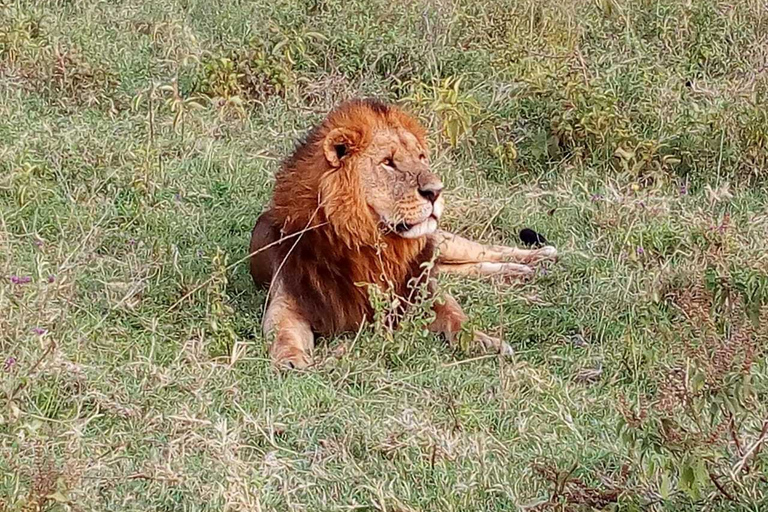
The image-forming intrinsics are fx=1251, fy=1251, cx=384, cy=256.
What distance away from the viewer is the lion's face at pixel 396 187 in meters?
4.40

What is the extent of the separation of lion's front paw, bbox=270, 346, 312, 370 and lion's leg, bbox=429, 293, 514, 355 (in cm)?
51

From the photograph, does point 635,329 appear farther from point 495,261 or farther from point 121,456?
point 121,456

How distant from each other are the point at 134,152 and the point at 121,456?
8.79ft

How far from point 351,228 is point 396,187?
0.22m

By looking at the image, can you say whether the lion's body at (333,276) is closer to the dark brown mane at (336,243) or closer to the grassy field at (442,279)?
the dark brown mane at (336,243)

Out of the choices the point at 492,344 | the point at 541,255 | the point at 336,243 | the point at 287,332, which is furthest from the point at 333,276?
the point at 541,255

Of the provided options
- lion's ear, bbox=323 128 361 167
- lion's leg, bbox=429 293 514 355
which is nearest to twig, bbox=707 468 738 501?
lion's leg, bbox=429 293 514 355

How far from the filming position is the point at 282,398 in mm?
3869

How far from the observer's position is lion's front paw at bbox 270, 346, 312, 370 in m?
4.16

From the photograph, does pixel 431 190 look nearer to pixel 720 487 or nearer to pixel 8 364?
pixel 8 364

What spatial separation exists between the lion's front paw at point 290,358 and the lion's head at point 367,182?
453mm

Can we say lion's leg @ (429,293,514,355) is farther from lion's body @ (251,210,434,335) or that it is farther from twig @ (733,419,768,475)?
twig @ (733,419,768,475)

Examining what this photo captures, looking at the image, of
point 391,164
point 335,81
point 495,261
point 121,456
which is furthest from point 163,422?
point 335,81

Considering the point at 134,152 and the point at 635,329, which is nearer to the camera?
the point at 635,329
